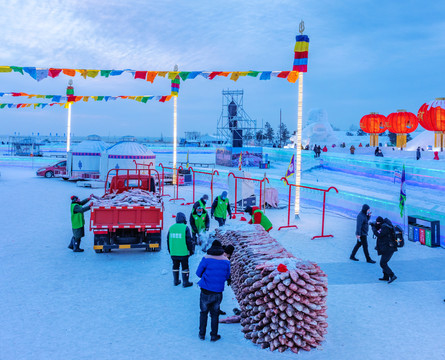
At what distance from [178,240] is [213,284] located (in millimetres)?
2143

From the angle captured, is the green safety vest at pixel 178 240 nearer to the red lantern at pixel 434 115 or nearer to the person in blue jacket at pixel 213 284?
the person in blue jacket at pixel 213 284

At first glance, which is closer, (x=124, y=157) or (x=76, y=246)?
(x=76, y=246)

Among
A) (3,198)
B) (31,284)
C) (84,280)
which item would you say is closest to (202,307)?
(84,280)

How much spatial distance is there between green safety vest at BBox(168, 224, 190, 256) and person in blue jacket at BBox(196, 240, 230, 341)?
1.91 meters

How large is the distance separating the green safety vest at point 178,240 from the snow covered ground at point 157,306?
2.85 feet

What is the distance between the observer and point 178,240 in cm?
806

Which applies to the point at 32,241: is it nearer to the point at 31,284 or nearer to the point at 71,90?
the point at 31,284

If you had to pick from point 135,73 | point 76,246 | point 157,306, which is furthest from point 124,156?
point 157,306

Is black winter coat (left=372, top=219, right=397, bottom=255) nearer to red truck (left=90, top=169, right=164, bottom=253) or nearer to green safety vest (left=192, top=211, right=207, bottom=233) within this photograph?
green safety vest (left=192, top=211, right=207, bottom=233)

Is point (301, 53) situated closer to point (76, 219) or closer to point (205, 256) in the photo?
point (76, 219)

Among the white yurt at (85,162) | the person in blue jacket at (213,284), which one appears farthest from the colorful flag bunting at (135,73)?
the white yurt at (85,162)

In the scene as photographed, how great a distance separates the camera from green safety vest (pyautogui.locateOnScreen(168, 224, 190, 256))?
803cm

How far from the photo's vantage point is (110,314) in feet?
23.4

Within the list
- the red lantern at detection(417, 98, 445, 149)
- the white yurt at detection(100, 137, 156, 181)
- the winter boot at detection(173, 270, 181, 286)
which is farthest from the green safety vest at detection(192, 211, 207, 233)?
the red lantern at detection(417, 98, 445, 149)
